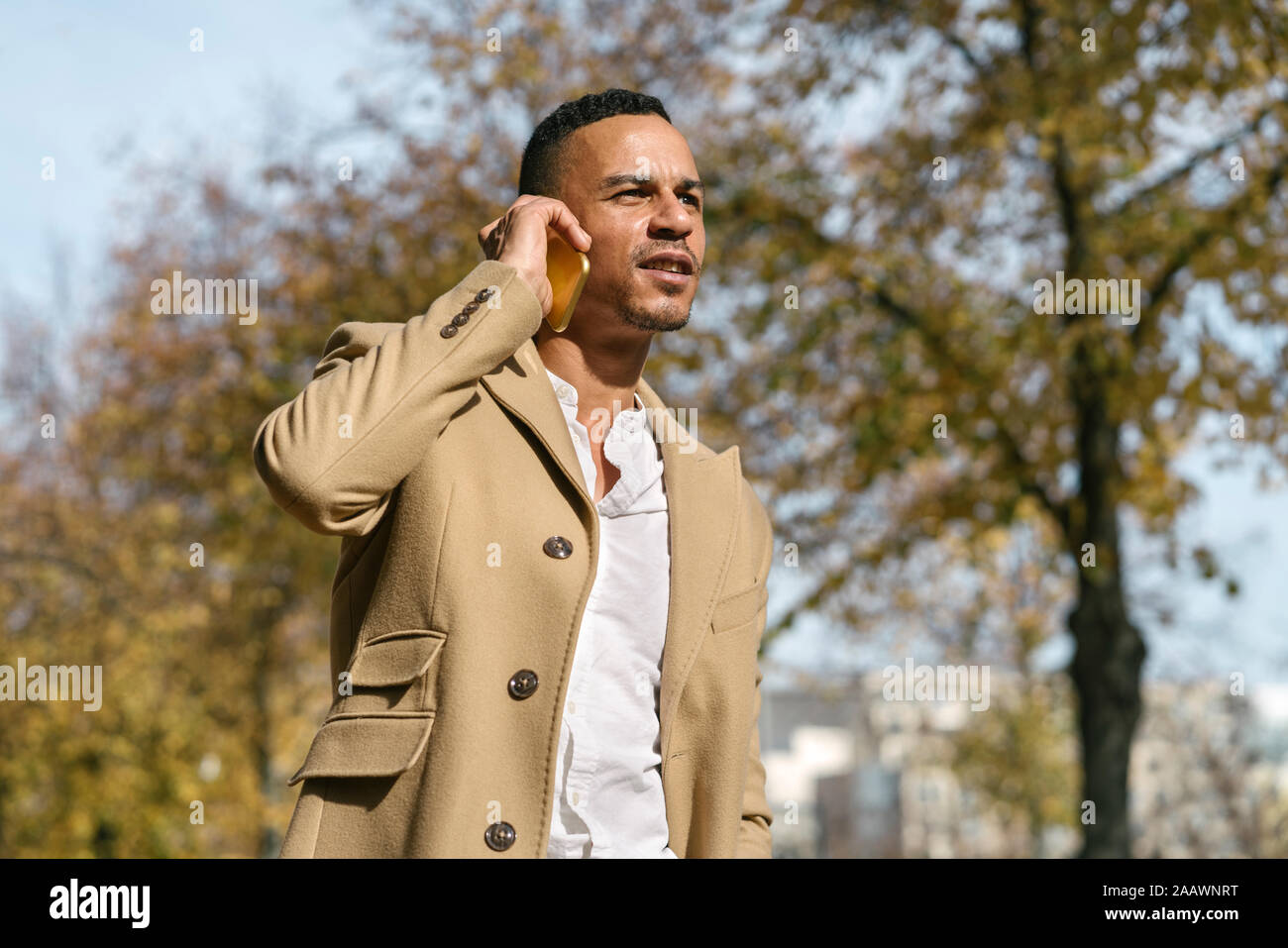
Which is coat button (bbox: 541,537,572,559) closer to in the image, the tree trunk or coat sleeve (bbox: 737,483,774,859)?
coat sleeve (bbox: 737,483,774,859)

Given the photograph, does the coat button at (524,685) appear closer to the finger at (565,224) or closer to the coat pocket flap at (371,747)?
the coat pocket flap at (371,747)

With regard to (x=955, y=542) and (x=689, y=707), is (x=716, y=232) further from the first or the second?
(x=689, y=707)

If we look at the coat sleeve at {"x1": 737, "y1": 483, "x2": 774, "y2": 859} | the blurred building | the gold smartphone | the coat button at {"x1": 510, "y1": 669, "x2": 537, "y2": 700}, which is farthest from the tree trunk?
the coat button at {"x1": 510, "y1": 669, "x2": 537, "y2": 700}

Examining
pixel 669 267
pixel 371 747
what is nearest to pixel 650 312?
pixel 669 267

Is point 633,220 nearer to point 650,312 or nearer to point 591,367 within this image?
point 650,312

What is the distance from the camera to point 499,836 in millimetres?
2154

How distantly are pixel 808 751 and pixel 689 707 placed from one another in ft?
239

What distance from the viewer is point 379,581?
230 cm

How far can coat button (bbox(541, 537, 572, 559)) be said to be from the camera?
90.4 inches

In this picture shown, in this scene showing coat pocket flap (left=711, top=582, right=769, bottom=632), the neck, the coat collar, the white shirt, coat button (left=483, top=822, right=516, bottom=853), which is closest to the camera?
coat button (left=483, top=822, right=516, bottom=853)

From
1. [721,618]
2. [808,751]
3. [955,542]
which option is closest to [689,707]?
[721,618]

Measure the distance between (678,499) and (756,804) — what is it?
61 centimetres

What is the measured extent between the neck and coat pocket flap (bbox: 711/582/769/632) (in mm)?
426

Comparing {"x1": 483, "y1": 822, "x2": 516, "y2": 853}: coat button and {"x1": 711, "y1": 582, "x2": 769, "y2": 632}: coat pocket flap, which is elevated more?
{"x1": 711, "y1": 582, "x2": 769, "y2": 632}: coat pocket flap
